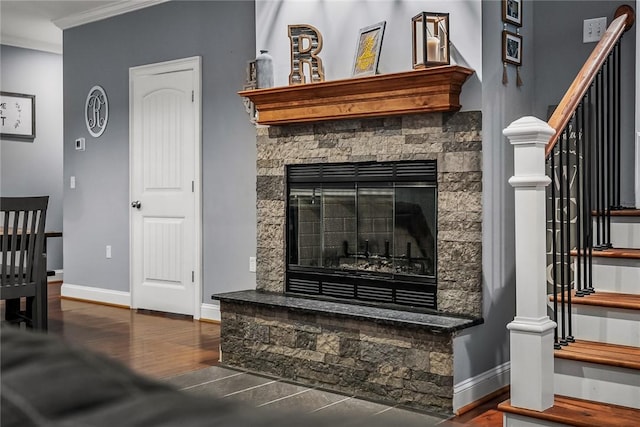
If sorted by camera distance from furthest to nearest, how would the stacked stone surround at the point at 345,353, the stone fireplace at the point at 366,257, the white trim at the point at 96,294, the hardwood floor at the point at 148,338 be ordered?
the white trim at the point at 96,294 → the hardwood floor at the point at 148,338 → the stone fireplace at the point at 366,257 → the stacked stone surround at the point at 345,353

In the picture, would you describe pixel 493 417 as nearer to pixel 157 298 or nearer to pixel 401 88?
pixel 401 88

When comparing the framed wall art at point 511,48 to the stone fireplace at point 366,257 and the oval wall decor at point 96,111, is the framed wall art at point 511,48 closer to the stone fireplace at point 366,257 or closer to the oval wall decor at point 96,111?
the stone fireplace at point 366,257

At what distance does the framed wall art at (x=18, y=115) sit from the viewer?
7.74 meters

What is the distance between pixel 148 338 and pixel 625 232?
322 centimetres

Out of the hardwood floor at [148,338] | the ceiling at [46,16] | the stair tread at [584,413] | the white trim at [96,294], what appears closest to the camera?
the stair tread at [584,413]

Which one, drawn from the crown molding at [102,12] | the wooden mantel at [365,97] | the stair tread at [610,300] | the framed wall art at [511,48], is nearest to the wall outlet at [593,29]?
the framed wall art at [511,48]

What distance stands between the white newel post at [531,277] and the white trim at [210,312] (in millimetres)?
3135

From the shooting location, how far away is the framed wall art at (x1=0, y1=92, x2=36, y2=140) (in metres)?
7.74

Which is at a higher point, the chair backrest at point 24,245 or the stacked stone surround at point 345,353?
the chair backrest at point 24,245

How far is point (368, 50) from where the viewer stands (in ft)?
13.0

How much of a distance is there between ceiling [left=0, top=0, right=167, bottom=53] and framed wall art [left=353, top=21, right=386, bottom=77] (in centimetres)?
271

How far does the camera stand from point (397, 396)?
11.7ft

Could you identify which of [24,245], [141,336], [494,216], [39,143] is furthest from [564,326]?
[39,143]

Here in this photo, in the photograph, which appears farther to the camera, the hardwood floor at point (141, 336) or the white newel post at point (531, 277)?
the hardwood floor at point (141, 336)
